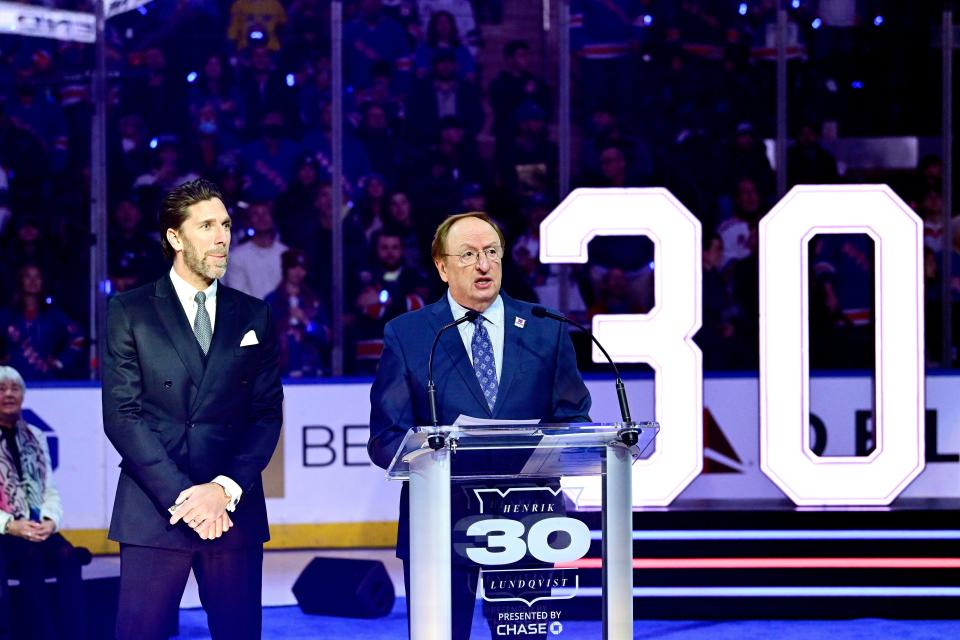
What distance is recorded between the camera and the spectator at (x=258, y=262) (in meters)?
8.85

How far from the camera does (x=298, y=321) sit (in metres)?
8.74

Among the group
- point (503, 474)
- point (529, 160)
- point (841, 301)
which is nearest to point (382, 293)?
point (529, 160)

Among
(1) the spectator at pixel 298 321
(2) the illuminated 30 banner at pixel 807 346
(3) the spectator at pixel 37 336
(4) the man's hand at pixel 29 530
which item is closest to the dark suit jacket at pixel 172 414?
(4) the man's hand at pixel 29 530

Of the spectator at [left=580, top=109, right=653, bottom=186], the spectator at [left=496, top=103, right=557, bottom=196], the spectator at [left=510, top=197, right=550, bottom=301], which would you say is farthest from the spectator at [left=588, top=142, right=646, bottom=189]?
the spectator at [left=510, top=197, right=550, bottom=301]

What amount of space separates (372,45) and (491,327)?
563cm

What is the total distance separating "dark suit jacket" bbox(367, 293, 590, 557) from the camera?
167 inches

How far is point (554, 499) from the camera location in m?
3.65

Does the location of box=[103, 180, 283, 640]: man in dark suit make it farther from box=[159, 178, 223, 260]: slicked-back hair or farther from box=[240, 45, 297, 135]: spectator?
box=[240, 45, 297, 135]: spectator

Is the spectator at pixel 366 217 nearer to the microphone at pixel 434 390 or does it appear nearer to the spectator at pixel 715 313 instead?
the spectator at pixel 715 313

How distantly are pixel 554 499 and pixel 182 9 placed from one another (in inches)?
271

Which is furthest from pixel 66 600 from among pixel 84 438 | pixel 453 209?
pixel 453 209

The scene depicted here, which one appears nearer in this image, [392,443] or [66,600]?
[392,443]

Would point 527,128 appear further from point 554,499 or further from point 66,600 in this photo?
point 554,499

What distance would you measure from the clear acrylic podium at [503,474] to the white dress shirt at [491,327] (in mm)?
638
